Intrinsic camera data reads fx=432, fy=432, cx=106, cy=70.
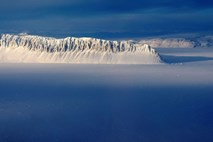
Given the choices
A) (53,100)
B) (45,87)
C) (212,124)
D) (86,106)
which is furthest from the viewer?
(45,87)

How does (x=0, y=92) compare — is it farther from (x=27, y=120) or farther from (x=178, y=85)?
(x=178, y=85)

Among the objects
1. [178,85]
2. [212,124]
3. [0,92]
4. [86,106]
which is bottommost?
[212,124]

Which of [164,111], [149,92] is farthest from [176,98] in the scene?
[164,111]

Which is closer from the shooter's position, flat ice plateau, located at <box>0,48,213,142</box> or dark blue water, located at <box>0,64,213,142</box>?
dark blue water, located at <box>0,64,213,142</box>

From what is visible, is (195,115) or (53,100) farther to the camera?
(53,100)

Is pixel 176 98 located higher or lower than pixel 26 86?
lower

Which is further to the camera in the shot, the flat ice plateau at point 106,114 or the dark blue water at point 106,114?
the flat ice plateau at point 106,114

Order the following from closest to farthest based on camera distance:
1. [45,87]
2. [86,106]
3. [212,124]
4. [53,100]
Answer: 1. [212,124]
2. [86,106]
3. [53,100]
4. [45,87]
